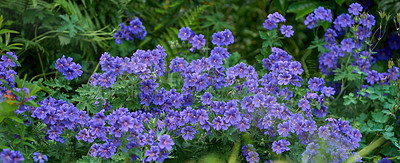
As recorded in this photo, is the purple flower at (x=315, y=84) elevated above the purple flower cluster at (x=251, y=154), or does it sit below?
above

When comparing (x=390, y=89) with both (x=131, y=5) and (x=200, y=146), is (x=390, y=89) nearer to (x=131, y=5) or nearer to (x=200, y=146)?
(x=200, y=146)

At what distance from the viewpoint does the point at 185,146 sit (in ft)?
8.68

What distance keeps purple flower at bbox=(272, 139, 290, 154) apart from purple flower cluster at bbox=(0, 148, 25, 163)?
1298mm

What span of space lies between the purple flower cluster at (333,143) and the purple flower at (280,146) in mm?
107

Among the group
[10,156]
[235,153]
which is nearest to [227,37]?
[235,153]

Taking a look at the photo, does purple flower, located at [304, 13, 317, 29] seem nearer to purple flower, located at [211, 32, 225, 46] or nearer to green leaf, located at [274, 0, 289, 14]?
green leaf, located at [274, 0, 289, 14]

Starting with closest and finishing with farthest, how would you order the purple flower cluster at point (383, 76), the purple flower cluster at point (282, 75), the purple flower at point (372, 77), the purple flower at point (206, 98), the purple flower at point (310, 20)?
1. the purple flower at point (206, 98)
2. the purple flower cluster at point (282, 75)
3. the purple flower cluster at point (383, 76)
4. the purple flower at point (372, 77)
5. the purple flower at point (310, 20)

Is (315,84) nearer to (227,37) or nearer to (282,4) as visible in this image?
(227,37)

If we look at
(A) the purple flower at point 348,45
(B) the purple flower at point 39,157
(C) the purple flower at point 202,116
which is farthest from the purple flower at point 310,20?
(B) the purple flower at point 39,157

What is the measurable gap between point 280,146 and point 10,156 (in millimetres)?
1383

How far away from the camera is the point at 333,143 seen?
2672mm

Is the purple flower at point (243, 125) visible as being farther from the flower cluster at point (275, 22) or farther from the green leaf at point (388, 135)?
the green leaf at point (388, 135)

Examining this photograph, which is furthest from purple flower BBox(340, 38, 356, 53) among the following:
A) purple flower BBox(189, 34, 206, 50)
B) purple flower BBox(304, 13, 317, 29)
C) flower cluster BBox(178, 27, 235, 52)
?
purple flower BBox(189, 34, 206, 50)

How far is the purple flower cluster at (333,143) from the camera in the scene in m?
2.56
